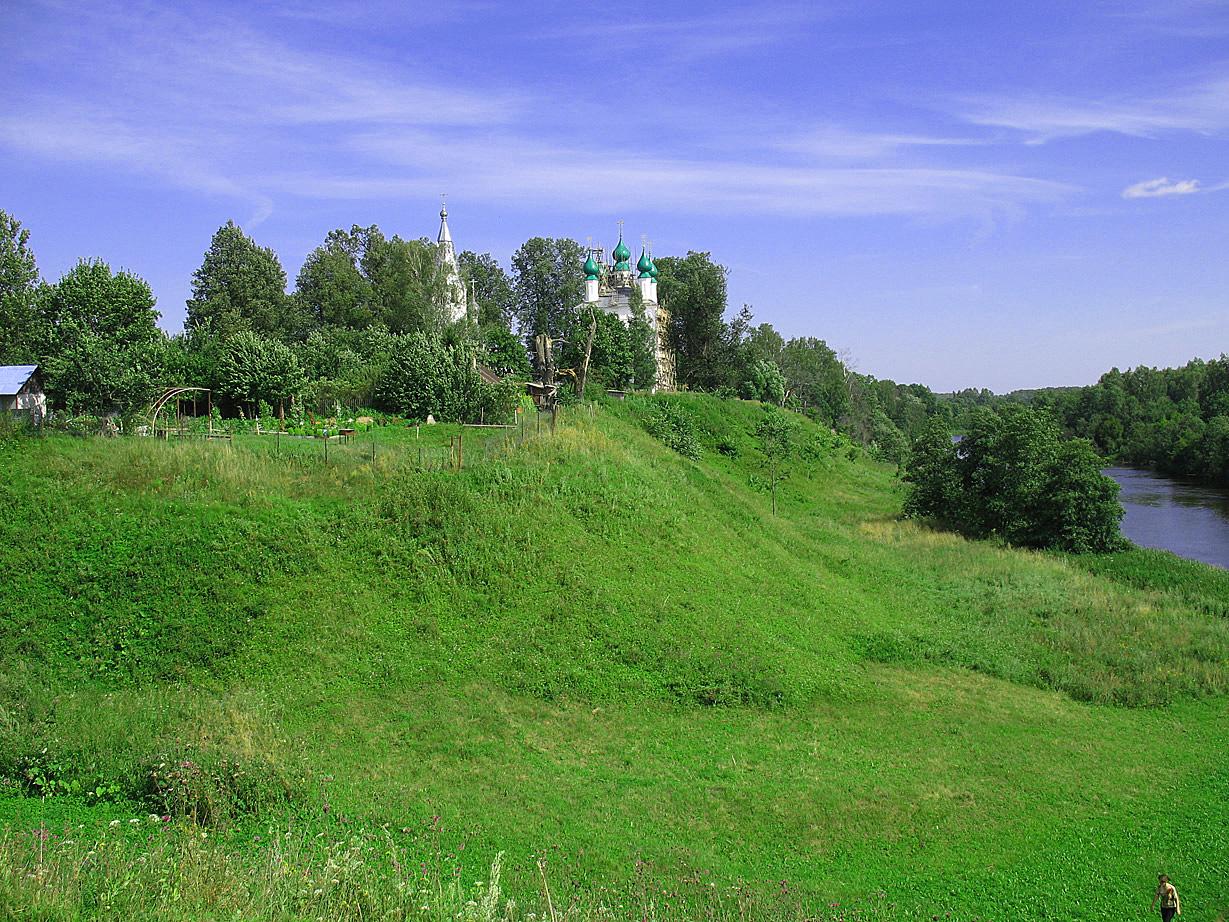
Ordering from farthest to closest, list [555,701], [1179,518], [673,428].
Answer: [1179,518] < [673,428] < [555,701]

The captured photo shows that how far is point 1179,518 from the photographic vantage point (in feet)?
143

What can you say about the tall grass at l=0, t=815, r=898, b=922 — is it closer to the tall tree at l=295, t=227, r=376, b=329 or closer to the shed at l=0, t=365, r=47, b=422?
the shed at l=0, t=365, r=47, b=422

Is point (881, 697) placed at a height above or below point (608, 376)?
below

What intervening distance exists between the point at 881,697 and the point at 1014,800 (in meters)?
3.51

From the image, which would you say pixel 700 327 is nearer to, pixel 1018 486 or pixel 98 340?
pixel 1018 486

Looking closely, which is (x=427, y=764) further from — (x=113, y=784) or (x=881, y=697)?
(x=881, y=697)

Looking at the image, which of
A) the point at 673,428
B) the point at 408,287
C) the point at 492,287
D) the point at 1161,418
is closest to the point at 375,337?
the point at 408,287

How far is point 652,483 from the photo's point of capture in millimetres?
22141

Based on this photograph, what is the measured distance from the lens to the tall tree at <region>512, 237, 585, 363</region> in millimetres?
61250

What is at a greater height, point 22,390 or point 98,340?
point 98,340

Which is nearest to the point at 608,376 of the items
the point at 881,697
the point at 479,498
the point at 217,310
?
the point at 217,310

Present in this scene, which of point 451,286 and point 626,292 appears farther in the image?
point 626,292

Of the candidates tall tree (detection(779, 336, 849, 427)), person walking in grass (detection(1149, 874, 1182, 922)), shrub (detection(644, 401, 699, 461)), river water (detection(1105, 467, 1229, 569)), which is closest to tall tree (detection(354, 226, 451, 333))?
shrub (detection(644, 401, 699, 461))

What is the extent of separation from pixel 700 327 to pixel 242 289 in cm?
2963
